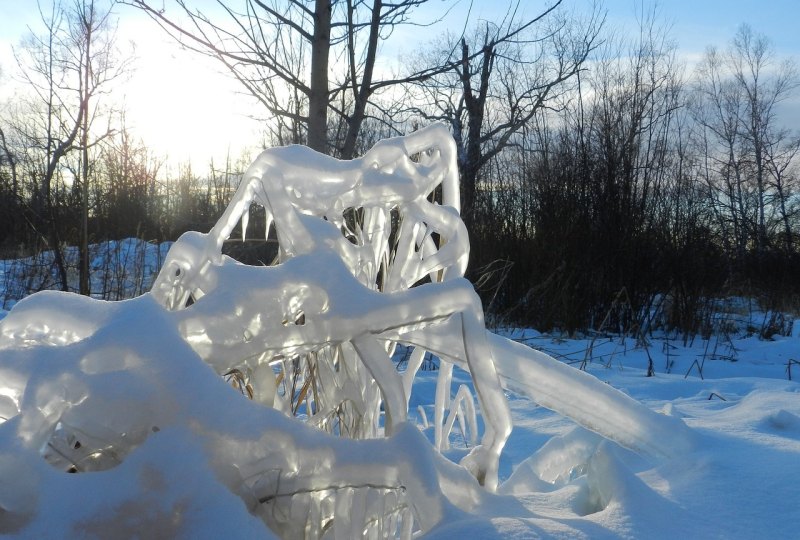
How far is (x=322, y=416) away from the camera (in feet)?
3.19

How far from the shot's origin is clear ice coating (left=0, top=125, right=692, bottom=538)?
66cm

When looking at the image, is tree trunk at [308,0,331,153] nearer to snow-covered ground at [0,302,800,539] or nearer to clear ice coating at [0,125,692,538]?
snow-covered ground at [0,302,800,539]

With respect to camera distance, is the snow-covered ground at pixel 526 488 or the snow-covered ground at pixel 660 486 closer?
the snow-covered ground at pixel 526 488

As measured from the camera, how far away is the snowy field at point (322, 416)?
66 centimetres

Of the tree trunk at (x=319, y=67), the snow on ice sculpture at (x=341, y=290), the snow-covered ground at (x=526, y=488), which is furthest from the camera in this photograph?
the tree trunk at (x=319, y=67)

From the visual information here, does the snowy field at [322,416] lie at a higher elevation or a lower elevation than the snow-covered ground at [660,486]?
higher

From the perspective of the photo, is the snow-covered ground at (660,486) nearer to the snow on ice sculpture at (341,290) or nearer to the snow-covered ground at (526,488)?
the snow-covered ground at (526,488)

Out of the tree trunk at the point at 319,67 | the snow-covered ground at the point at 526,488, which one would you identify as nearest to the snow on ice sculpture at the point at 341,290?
the snow-covered ground at the point at 526,488

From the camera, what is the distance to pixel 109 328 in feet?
2.22

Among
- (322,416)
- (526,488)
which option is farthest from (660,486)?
(322,416)

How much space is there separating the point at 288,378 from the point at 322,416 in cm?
17

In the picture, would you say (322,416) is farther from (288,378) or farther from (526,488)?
(526,488)

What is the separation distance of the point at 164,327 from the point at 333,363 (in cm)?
40

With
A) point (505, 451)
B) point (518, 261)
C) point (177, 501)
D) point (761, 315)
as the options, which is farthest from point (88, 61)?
point (761, 315)
